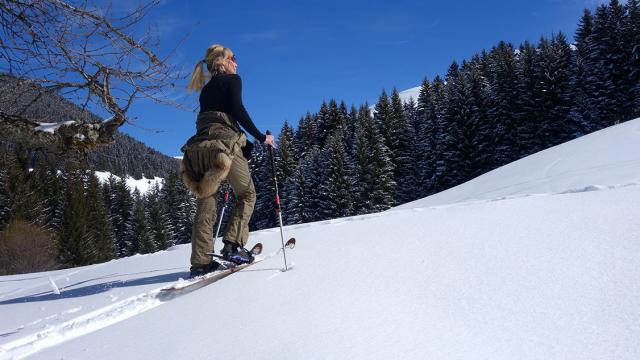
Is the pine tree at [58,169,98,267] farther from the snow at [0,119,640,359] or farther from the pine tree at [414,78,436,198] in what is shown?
the snow at [0,119,640,359]

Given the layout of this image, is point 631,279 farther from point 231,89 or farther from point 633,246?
point 231,89

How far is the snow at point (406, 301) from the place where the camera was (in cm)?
160

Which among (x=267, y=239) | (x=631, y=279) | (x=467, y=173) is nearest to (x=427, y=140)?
(x=467, y=173)

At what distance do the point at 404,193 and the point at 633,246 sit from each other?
4023cm

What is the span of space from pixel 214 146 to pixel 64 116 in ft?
6.01

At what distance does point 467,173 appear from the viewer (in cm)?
3669

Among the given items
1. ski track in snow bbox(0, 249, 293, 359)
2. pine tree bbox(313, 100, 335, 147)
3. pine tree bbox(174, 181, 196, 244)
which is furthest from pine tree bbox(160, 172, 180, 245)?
ski track in snow bbox(0, 249, 293, 359)

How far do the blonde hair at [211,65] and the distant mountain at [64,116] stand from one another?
0.75 metres

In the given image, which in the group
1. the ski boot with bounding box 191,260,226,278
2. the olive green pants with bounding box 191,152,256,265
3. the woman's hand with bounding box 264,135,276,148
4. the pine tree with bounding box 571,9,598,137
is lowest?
the ski boot with bounding box 191,260,226,278

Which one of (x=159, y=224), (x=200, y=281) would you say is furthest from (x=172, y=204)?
(x=200, y=281)

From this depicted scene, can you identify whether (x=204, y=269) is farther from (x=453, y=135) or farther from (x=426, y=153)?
(x=426, y=153)

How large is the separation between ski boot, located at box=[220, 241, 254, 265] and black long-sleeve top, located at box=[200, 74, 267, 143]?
1221 mm

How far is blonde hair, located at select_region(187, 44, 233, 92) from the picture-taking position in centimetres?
371

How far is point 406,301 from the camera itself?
2.07m
